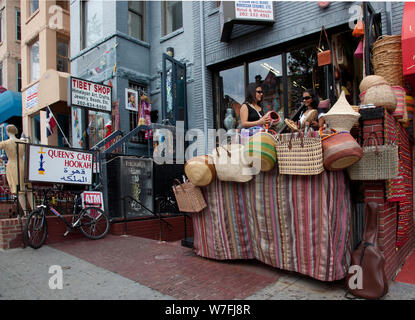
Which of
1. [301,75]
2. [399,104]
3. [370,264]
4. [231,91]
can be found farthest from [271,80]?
[370,264]

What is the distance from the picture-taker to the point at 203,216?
484 cm

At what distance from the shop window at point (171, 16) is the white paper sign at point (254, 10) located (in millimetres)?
3268

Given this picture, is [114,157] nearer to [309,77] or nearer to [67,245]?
[67,245]

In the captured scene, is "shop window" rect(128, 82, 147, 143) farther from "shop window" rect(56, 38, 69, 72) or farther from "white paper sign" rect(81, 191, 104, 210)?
"shop window" rect(56, 38, 69, 72)

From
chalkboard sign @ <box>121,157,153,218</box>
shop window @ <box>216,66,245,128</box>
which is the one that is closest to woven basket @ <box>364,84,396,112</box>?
shop window @ <box>216,66,245,128</box>

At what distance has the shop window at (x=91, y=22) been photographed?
11336 millimetres

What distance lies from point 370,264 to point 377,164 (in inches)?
42.9

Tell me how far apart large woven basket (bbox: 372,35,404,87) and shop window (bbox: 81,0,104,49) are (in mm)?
9167

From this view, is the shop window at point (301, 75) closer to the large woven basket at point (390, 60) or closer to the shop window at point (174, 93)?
the large woven basket at point (390, 60)

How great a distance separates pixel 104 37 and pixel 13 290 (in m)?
9.12

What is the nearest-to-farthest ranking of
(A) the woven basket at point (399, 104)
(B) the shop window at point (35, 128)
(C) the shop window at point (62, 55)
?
(A) the woven basket at point (399, 104) < (C) the shop window at point (62, 55) < (B) the shop window at point (35, 128)

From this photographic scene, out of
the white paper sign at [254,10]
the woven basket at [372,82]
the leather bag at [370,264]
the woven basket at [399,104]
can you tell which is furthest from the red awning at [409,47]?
the white paper sign at [254,10]

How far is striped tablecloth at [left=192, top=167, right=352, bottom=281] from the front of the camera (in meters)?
3.59

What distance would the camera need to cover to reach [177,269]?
447cm
